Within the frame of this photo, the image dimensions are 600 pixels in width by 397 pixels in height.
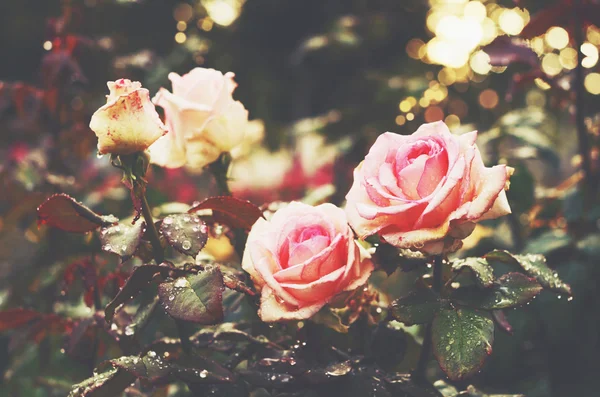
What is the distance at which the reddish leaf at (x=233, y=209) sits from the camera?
0.71 metres

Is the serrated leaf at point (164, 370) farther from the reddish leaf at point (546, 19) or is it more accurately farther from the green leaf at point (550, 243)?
the reddish leaf at point (546, 19)

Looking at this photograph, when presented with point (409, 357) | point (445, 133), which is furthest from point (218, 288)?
point (409, 357)

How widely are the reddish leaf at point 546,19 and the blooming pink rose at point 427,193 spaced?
0.61 meters

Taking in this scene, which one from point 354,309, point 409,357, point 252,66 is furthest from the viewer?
point 252,66

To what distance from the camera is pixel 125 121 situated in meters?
0.63

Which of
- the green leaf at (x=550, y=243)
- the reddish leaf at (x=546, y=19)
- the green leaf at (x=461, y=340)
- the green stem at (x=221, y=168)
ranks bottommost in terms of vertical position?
the green leaf at (x=550, y=243)

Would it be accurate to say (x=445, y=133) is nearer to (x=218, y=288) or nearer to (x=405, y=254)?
(x=405, y=254)

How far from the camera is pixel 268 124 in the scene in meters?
2.27

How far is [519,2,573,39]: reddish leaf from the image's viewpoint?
1119 millimetres

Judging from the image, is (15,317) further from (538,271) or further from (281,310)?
(538,271)

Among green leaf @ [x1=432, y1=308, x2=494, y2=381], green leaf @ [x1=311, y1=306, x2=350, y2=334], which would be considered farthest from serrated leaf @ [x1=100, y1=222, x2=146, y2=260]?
green leaf @ [x1=432, y1=308, x2=494, y2=381]

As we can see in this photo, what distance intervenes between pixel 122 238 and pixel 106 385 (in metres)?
0.16

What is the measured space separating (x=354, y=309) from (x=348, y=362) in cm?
11

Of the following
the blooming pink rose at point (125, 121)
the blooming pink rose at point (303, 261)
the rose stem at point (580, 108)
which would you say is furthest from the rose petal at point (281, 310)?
the rose stem at point (580, 108)
